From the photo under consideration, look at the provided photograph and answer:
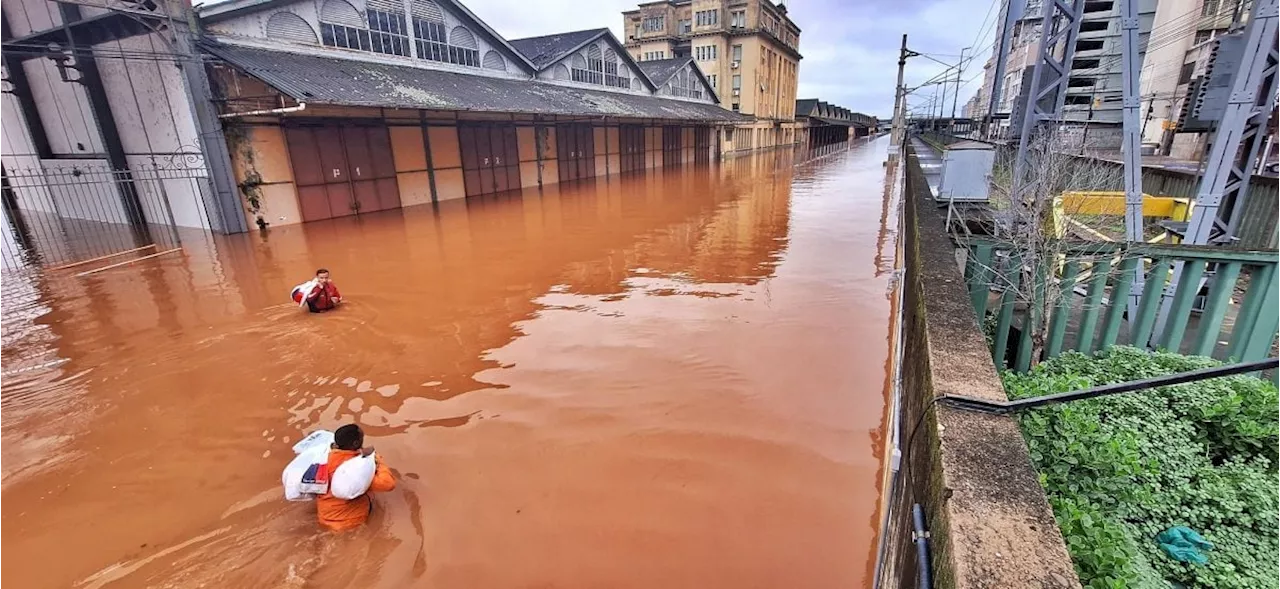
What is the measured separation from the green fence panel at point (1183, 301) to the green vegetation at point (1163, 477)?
1.80 ft

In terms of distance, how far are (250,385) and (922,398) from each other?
18.7 feet

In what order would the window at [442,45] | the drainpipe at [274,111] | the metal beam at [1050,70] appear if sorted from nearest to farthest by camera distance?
the metal beam at [1050,70] < the drainpipe at [274,111] < the window at [442,45]

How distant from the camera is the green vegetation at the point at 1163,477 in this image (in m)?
2.12

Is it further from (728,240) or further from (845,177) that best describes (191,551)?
(845,177)

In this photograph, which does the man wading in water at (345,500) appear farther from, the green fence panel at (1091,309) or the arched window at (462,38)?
the arched window at (462,38)

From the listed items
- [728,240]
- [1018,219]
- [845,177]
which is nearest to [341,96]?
[728,240]

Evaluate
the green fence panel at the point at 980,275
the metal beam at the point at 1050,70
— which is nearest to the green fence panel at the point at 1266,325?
the green fence panel at the point at 980,275

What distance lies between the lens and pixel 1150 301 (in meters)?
3.79

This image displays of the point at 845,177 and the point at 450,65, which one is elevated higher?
the point at 450,65

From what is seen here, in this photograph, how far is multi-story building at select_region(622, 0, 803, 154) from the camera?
46.7m

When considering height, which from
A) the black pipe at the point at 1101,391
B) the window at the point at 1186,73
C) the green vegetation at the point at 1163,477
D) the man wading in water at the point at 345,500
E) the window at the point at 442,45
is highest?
the window at the point at 442,45

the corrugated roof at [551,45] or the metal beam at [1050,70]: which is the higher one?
the corrugated roof at [551,45]

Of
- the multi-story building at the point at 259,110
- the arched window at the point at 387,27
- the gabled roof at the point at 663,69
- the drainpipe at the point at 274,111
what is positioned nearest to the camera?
the drainpipe at the point at 274,111

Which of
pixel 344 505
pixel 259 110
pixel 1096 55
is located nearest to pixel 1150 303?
pixel 344 505
